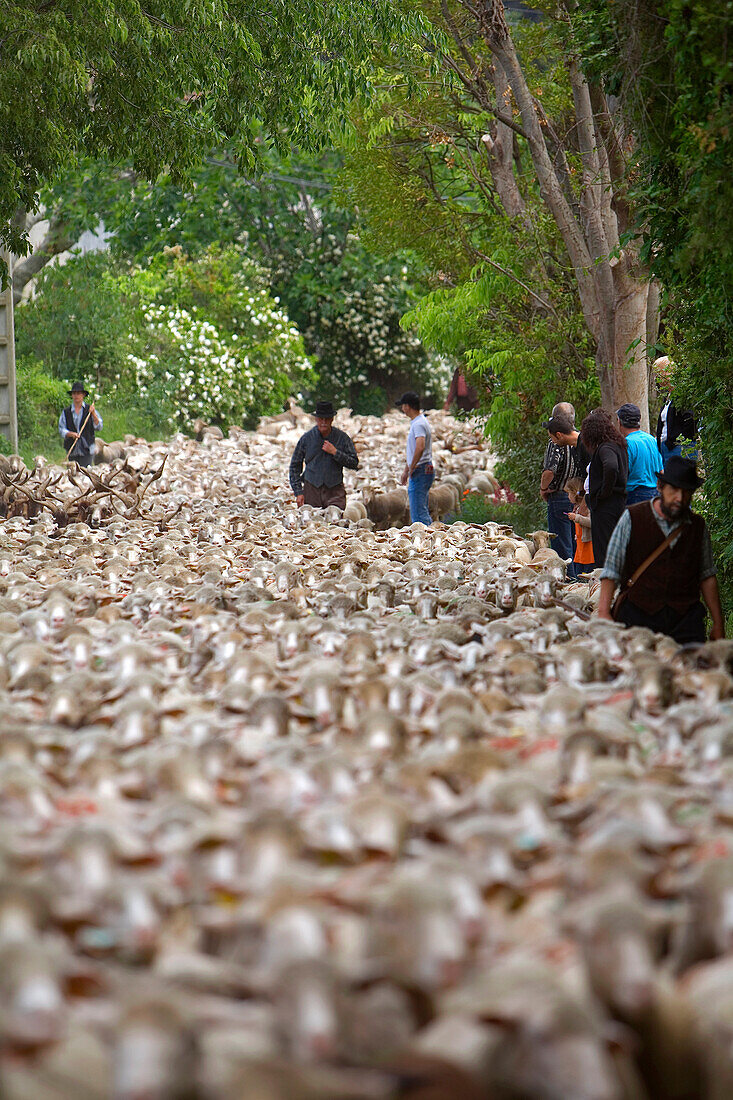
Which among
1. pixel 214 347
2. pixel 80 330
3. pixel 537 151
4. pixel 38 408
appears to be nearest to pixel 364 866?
pixel 537 151

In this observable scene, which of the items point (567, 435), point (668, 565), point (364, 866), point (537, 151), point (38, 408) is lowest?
point (364, 866)

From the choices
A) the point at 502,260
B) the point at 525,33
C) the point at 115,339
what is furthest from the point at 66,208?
the point at 502,260

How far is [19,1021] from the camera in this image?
62.9 inches

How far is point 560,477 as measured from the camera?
8.88m

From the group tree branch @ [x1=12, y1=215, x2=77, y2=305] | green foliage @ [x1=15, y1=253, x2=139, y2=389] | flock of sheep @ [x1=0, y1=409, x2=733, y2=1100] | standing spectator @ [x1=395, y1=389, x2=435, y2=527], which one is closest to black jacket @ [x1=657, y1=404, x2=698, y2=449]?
flock of sheep @ [x1=0, y1=409, x2=733, y2=1100]

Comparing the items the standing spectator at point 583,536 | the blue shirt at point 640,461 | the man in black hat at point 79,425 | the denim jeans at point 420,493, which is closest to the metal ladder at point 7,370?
the man in black hat at point 79,425

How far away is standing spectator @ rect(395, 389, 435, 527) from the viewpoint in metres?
10.7

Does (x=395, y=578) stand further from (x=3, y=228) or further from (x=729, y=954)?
(x=3, y=228)

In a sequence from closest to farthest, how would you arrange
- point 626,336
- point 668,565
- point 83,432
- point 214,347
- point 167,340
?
point 668,565
point 626,336
point 83,432
point 167,340
point 214,347

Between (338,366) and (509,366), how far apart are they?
13.9 meters

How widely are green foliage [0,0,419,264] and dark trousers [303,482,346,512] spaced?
2880 mm

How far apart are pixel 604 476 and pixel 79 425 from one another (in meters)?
8.91

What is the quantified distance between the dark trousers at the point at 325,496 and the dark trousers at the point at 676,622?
5611mm

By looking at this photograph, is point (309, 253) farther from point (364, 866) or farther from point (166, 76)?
point (364, 866)
